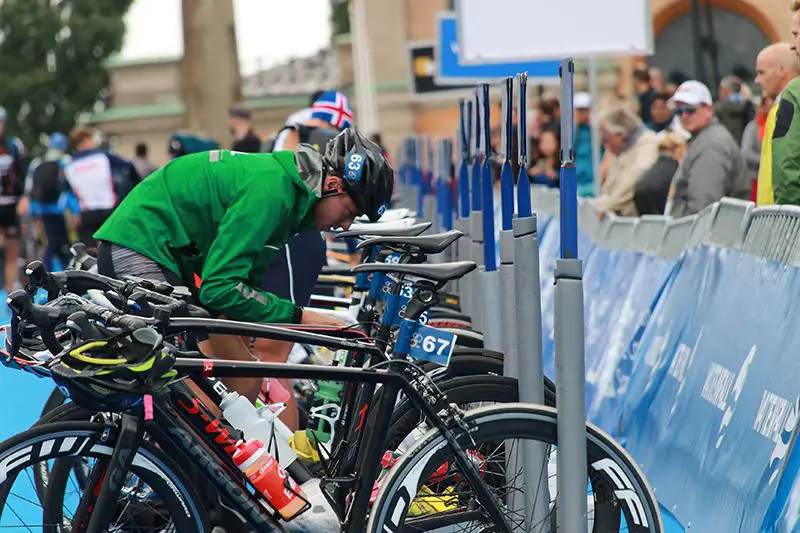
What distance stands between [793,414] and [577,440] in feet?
3.16

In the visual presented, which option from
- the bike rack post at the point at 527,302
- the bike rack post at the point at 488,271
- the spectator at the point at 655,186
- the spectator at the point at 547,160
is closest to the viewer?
the bike rack post at the point at 527,302

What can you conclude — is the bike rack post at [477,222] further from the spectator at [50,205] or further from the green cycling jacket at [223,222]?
the spectator at [50,205]

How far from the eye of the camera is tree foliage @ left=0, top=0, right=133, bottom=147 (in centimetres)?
5928

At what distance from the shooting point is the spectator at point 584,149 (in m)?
16.2

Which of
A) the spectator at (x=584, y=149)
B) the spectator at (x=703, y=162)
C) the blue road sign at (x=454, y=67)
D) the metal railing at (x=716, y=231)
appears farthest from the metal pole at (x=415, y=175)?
the spectator at (x=703, y=162)

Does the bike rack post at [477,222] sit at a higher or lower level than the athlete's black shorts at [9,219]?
higher

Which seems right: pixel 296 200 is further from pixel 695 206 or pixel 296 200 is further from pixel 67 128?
pixel 67 128

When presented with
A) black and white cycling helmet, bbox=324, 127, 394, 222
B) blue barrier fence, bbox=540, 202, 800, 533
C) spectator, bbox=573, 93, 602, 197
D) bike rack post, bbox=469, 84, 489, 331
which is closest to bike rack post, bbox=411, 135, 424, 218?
spectator, bbox=573, 93, 602, 197

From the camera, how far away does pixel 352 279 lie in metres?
8.88

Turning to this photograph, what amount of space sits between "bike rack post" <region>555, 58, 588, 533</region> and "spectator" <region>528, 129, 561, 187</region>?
491 inches

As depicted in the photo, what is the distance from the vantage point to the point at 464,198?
9234 mm

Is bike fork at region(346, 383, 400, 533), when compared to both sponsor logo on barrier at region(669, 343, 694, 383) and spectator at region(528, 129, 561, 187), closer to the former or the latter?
sponsor logo on barrier at region(669, 343, 694, 383)

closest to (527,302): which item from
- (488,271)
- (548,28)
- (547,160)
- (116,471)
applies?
(488,271)

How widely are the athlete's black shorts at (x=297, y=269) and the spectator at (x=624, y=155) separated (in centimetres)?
478
